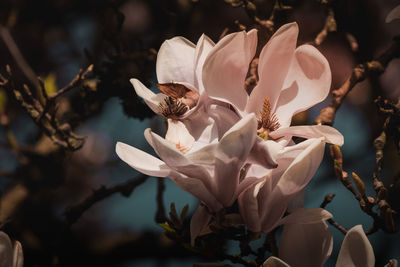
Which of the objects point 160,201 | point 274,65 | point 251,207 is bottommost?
point 160,201

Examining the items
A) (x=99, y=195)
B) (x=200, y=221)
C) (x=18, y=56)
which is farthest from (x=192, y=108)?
(x=18, y=56)

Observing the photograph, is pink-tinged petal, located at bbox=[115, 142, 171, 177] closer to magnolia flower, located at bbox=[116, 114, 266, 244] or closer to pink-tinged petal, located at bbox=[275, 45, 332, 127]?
magnolia flower, located at bbox=[116, 114, 266, 244]

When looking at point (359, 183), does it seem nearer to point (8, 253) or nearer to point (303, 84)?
point (303, 84)

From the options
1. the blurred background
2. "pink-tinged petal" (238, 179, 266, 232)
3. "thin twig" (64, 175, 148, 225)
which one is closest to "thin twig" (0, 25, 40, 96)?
the blurred background

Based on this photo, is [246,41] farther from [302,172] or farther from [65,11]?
[65,11]

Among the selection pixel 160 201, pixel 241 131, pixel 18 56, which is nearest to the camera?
pixel 241 131

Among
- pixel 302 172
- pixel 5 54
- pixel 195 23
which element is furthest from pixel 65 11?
pixel 302 172

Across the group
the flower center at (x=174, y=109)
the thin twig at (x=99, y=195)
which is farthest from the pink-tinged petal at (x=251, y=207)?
the thin twig at (x=99, y=195)

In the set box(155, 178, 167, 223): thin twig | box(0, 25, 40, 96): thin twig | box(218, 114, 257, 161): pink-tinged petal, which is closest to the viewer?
box(218, 114, 257, 161): pink-tinged petal
